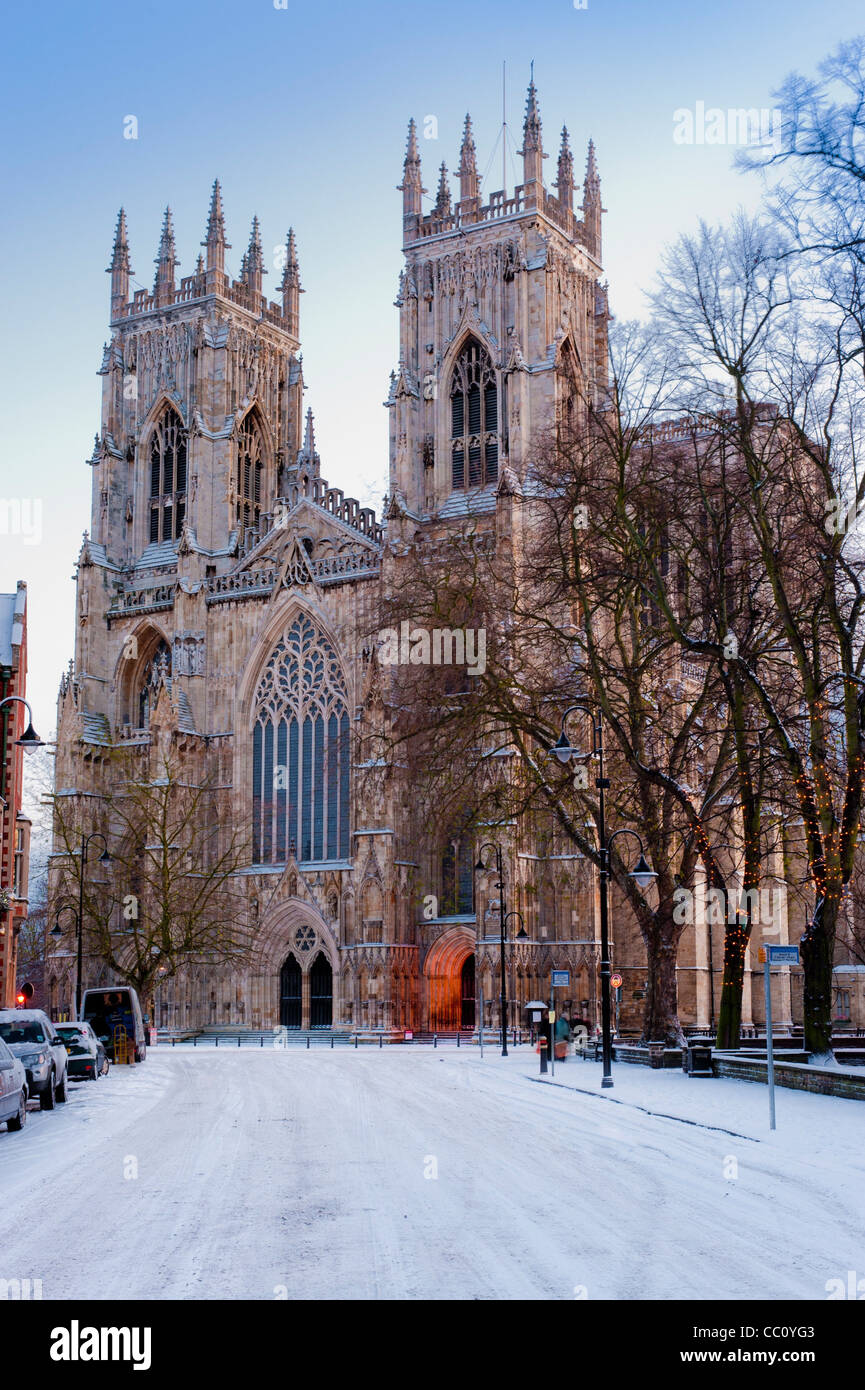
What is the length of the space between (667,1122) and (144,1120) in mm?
6670

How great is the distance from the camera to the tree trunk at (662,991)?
31250 mm

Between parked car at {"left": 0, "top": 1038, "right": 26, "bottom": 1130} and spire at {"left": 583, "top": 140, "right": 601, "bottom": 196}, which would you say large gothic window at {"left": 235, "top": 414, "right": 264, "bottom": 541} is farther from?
parked car at {"left": 0, "top": 1038, "right": 26, "bottom": 1130}

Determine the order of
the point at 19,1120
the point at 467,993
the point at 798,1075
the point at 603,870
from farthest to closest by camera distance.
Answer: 1. the point at 467,993
2. the point at 603,870
3. the point at 798,1075
4. the point at 19,1120

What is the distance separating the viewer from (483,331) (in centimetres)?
5706

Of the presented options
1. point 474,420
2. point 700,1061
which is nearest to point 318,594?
point 474,420

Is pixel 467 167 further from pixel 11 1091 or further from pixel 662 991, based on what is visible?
pixel 11 1091

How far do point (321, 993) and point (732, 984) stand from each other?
2719 cm

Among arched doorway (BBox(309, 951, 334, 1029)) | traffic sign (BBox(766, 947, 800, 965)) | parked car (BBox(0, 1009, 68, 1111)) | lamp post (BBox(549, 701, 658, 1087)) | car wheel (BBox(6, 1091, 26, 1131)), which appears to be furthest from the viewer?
arched doorway (BBox(309, 951, 334, 1029))

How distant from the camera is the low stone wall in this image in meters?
21.4

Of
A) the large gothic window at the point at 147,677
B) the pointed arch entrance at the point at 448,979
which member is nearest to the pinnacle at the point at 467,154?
the large gothic window at the point at 147,677

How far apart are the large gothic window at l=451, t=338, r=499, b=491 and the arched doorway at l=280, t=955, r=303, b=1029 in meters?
18.4

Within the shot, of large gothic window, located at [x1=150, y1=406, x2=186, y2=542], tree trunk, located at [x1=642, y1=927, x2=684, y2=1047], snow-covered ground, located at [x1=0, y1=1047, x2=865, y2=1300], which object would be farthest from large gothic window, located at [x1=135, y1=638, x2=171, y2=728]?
snow-covered ground, located at [x1=0, y1=1047, x2=865, y2=1300]

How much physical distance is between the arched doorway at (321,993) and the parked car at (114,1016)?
1645cm

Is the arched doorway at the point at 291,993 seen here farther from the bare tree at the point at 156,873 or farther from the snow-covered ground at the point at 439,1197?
the snow-covered ground at the point at 439,1197
